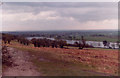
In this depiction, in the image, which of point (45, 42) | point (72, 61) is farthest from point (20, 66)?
point (72, 61)

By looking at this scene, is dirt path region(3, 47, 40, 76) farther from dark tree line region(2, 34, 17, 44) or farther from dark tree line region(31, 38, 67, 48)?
dark tree line region(31, 38, 67, 48)

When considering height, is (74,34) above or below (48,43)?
above

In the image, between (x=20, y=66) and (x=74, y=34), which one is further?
(x=74, y=34)

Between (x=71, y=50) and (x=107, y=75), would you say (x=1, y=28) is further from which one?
(x=107, y=75)

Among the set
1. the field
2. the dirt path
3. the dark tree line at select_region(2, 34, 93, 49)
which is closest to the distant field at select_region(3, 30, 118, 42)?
the dark tree line at select_region(2, 34, 93, 49)

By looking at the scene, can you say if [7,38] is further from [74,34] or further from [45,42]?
[74,34]

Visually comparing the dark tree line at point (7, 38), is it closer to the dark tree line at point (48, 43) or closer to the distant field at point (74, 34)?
the distant field at point (74, 34)

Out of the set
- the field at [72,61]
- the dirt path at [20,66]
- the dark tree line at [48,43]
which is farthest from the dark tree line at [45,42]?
the dirt path at [20,66]
